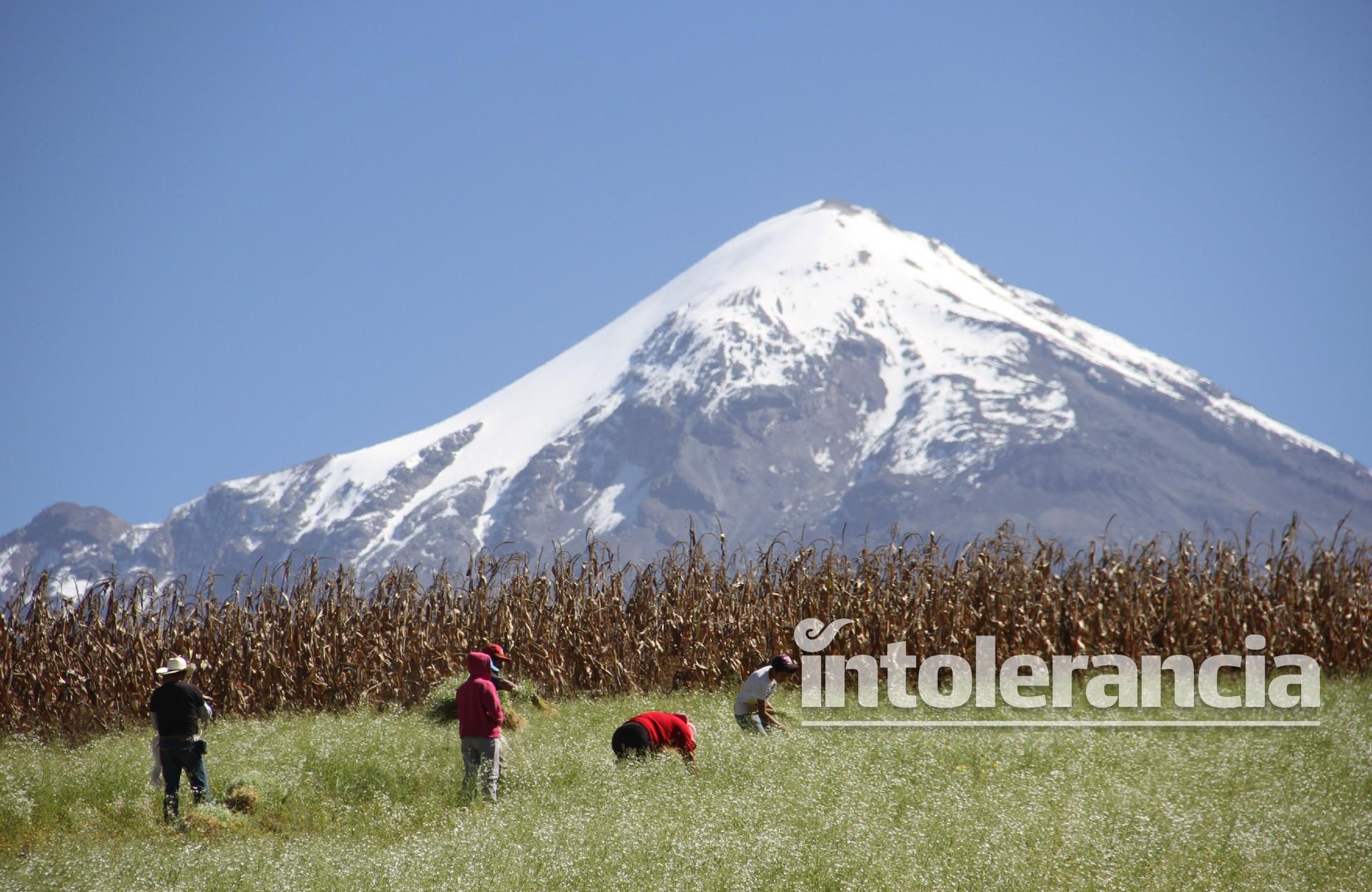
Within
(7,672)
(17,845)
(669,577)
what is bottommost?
(17,845)

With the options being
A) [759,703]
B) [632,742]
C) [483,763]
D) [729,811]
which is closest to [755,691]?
[759,703]

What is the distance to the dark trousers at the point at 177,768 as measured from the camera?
12820 millimetres

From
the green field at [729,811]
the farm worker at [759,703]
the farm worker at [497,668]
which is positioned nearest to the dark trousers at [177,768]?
the green field at [729,811]

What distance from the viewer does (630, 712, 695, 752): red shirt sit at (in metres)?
13.3

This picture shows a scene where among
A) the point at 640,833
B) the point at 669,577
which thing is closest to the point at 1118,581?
the point at 669,577

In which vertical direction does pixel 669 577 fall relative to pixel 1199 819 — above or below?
above

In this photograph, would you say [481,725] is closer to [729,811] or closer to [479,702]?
[479,702]

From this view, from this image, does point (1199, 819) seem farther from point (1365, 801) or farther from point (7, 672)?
point (7, 672)

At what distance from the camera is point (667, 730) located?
1348 cm

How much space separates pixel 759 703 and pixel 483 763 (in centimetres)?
364

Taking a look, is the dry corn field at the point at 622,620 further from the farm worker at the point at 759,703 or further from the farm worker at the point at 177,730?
the farm worker at the point at 177,730

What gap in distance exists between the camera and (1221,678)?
1919 cm

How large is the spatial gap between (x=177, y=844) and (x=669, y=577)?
9.27 metres

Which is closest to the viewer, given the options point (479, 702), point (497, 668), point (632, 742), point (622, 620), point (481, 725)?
point (479, 702)
